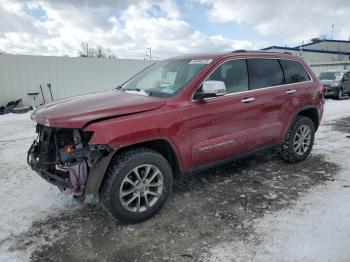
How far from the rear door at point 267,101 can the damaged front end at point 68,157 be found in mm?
2301

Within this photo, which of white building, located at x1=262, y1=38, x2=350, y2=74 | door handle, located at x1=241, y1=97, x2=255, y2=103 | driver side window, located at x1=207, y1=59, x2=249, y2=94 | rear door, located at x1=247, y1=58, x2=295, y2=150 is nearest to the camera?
driver side window, located at x1=207, y1=59, x2=249, y2=94

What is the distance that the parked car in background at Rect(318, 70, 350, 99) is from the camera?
55.0 ft

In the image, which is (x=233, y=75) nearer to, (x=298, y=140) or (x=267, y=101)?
(x=267, y=101)

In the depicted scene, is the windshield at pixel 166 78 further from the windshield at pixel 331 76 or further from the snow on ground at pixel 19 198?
the windshield at pixel 331 76

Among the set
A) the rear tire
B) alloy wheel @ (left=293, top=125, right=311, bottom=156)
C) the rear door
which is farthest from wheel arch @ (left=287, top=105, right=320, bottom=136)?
the rear door

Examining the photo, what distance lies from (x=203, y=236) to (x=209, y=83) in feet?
5.55

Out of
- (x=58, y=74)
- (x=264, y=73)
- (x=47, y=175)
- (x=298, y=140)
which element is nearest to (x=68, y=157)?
(x=47, y=175)

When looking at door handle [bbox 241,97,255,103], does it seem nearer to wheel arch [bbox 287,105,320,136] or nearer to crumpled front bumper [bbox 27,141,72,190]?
→ wheel arch [bbox 287,105,320,136]

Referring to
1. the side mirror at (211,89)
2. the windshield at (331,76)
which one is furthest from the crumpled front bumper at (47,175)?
the windshield at (331,76)

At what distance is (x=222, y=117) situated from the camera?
402 centimetres

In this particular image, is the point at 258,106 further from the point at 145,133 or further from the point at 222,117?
the point at 145,133

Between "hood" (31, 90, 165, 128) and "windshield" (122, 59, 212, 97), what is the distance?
12.5 inches

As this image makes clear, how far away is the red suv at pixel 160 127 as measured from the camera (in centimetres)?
318

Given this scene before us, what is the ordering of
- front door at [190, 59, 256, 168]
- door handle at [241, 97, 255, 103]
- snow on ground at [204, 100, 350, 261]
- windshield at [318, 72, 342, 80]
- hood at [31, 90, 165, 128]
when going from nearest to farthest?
1. snow on ground at [204, 100, 350, 261]
2. hood at [31, 90, 165, 128]
3. front door at [190, 59, 256, 168]
4. door handle at [241, 97, 255, 103]
5. windshield at [318, 72, 342, 80]
